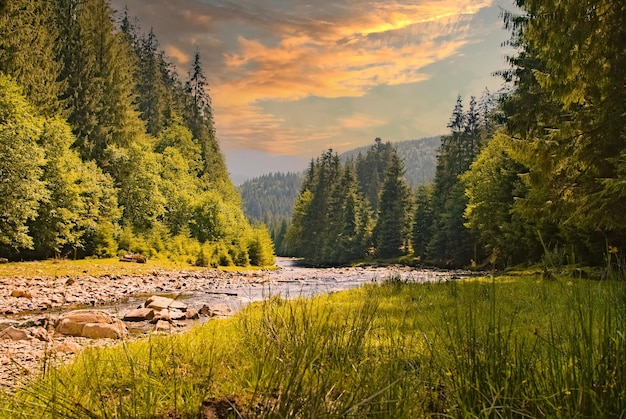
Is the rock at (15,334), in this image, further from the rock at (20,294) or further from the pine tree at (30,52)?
the pine tree at (30,52)

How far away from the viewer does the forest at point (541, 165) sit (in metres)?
8.18

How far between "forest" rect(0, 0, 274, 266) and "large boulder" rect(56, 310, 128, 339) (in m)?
11.4

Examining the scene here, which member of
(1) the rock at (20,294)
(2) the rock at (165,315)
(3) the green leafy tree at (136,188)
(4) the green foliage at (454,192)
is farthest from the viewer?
(4) the green foliage at (454,192)

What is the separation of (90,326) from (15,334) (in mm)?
1241

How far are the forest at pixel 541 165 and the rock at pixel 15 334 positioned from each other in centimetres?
802

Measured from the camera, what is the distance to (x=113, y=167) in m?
33.4

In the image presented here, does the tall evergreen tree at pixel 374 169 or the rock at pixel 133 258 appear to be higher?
the tall evergreen tree at pixel 374 169

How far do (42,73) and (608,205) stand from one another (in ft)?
99.2

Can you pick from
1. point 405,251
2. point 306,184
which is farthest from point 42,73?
point 306,184

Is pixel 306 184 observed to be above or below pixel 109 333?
above

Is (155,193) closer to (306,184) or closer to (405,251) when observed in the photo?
(405,251)

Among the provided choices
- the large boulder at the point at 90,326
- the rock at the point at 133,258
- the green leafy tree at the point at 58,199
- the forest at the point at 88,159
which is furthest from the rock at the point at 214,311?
the rock at the point at 133,258

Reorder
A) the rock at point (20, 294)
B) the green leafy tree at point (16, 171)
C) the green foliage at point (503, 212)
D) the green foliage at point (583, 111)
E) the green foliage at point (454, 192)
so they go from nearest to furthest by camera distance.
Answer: the green foliage at point (583, 111), the rock at point (20, 294), the green leafy tree at point (16, 171), the green foliage at point (503, 212), the green foliage at point (454, 192)

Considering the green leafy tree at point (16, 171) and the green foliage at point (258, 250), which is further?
the green foliage at point (258, 250)
